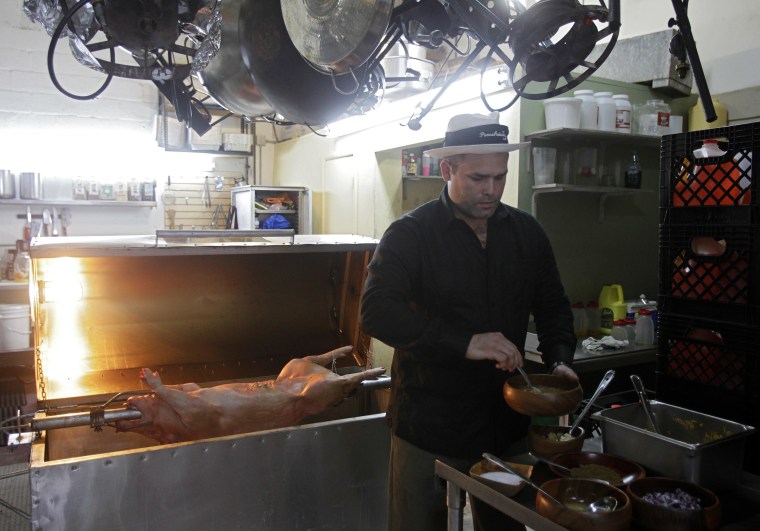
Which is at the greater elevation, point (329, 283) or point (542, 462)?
point (329, 283)

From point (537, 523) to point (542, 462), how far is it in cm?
31

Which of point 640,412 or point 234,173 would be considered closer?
point 640,412

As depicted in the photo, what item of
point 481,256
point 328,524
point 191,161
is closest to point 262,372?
point 328,524

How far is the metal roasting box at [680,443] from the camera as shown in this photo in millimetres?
1350

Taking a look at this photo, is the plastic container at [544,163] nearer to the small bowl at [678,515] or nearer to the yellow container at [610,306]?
the yellow container at [610,306]

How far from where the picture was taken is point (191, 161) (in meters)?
7.37

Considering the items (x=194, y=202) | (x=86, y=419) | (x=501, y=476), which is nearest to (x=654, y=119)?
(x=501, y=476)

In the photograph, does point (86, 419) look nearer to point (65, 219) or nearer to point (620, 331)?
point (620, 331)

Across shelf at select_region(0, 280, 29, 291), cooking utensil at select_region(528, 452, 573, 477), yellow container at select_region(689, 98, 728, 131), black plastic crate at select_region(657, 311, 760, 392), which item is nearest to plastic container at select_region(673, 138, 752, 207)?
black plastic crate at select_region(657, 311, 760, 392)

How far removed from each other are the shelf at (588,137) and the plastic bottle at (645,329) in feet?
3.74

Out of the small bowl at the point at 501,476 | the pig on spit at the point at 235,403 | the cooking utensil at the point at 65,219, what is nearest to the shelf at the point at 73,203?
the cooking utensil at the point at 65,219

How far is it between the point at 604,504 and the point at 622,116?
320 cm

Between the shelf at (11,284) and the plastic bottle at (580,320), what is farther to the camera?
the shelf at (11,284)

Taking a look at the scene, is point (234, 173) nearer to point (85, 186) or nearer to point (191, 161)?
point (191, 161)
